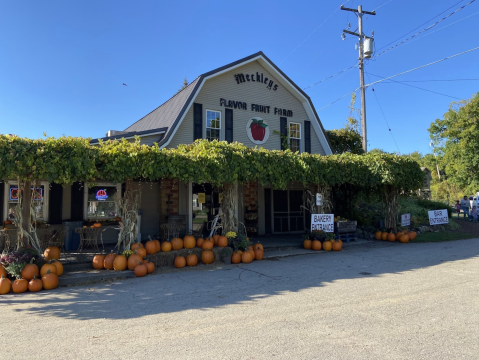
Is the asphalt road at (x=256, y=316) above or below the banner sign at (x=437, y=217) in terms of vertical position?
below

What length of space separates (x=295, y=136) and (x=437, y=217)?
24.8ft

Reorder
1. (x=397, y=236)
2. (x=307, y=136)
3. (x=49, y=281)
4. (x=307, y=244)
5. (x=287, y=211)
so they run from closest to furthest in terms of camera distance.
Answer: (x=49, y=281) < (x=307, y=244) < (x=397, y=236) < (x=287, y=211) < (x=307, y=136)

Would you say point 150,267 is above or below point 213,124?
below

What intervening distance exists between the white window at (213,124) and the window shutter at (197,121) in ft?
1.15

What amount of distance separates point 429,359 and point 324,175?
7763 mm

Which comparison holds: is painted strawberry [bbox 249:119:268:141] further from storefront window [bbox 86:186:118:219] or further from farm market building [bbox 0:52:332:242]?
storefront window [bbox 86:186:118:219]

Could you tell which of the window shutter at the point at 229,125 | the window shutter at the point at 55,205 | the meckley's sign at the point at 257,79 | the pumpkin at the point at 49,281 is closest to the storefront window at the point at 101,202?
the window shutter at the point at 55,205

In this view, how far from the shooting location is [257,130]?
45.8 ft

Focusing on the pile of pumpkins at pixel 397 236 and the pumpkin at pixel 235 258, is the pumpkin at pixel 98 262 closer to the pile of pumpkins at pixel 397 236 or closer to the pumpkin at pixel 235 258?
the pumpkin at pixel 235 258

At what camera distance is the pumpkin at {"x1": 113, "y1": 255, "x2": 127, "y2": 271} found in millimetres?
7688

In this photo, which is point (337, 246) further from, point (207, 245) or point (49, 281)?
point (49, 281)

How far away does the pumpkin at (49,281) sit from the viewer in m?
6.56

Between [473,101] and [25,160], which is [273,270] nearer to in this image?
[25,160]

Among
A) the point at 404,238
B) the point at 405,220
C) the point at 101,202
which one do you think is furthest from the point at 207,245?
the point at 405,220
